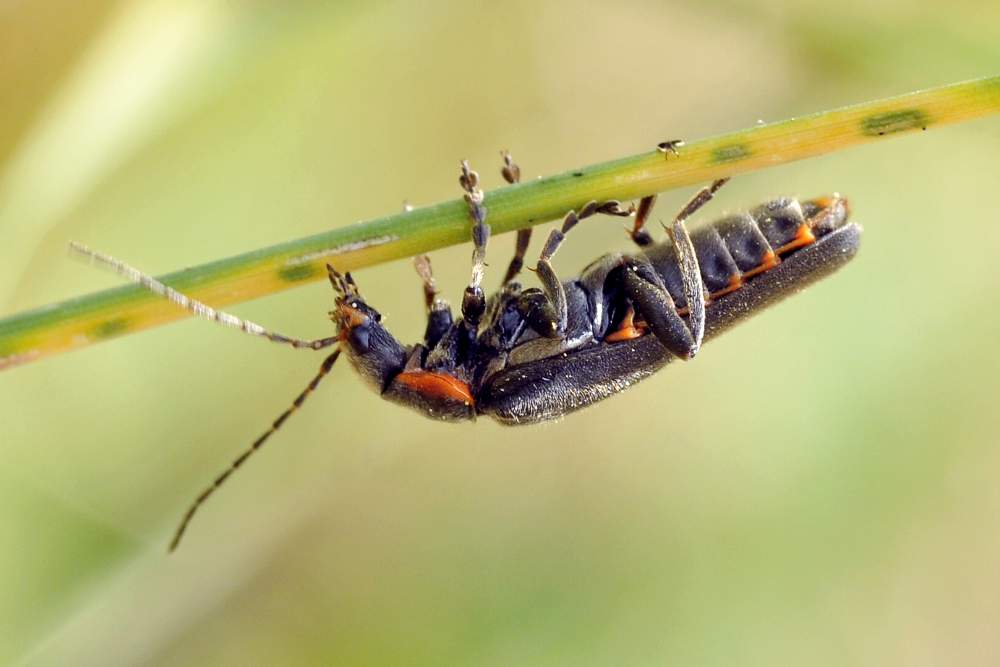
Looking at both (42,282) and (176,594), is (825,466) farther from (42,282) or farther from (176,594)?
(42,282)

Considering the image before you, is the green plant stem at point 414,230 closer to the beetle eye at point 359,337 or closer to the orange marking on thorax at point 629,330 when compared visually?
the beetle eye at point 359,337

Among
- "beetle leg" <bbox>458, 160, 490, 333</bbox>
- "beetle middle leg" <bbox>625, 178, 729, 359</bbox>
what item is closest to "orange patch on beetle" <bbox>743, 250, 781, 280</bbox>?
"beetle middle leg" <bbox>625, 178, 729, 359</bbox>

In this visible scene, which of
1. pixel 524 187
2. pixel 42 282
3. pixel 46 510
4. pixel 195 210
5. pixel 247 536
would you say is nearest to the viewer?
pixel 524 187

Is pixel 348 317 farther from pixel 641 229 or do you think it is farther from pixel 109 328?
pixel 641 229

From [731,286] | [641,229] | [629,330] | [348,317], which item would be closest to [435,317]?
[348,317]

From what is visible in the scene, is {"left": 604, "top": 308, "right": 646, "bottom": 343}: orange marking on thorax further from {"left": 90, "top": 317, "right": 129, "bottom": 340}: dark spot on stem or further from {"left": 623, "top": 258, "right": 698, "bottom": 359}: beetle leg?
{"left": 90, "top": 317, "right": 129, "bottom": 340}: dark spot on stem

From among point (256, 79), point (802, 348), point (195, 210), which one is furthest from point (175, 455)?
point (802, 348)

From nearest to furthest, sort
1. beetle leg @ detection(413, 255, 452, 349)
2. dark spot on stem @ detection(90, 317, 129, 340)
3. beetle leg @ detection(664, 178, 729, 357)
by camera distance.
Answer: dark spot on stem @ detection(90, 317, 129, 340), beetle leg @ detection(664, 178, 729, 357), beetle leg @ detection(413, 255, 452, 349)
